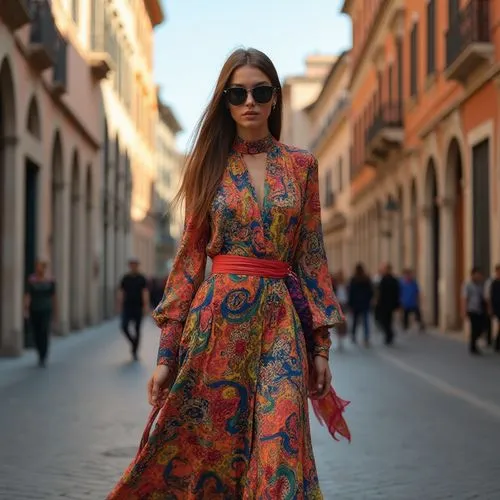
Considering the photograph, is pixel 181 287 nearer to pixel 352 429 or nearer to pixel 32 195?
pixel 352 429

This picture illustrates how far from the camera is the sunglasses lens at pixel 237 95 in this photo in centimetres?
405

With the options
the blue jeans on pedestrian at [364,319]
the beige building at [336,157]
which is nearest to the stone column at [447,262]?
the blue jeans on pedestrian at [364,319]

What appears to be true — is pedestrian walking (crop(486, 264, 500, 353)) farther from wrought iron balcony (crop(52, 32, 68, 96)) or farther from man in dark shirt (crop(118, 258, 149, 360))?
wrought iron balcony (crop(52, 32, 68, 96))

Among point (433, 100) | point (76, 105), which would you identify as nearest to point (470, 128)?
point (433, 100)

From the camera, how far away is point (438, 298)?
28.5m

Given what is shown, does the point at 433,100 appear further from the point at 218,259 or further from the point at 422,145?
the point at 218,259

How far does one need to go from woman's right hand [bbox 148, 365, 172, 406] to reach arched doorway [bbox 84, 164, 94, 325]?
26.1 m

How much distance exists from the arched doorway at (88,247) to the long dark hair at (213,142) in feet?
85.2

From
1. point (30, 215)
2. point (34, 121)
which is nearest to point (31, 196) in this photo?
point (30, 215)

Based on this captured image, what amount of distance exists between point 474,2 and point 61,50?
834cm

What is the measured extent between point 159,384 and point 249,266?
517 millimetres

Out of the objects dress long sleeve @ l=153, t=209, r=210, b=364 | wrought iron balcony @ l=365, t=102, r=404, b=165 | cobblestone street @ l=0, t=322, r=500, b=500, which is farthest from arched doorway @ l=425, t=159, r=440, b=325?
dress long sleeve @ l=153, t=209, r=210, b=364

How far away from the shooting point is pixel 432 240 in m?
28.9

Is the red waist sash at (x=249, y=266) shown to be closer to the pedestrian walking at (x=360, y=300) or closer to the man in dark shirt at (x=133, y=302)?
the man in dark shirt at (x=133, y=302)
